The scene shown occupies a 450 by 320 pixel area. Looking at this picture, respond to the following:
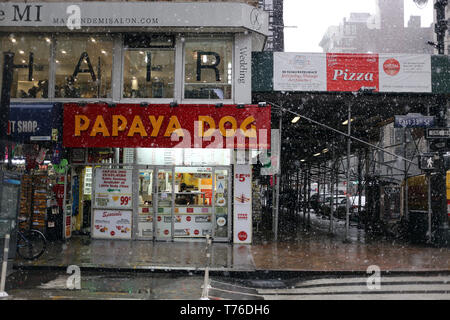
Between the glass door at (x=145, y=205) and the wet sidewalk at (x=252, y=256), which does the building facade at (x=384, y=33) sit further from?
the glass door at (x=145, y=205)

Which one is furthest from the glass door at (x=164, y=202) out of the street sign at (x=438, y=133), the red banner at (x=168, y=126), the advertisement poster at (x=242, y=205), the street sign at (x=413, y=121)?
the street sign at (x=438, y=133)

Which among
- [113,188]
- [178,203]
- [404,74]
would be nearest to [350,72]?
[404,74]

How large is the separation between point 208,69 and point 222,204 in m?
4.65

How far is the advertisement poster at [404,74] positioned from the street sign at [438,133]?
168 cm

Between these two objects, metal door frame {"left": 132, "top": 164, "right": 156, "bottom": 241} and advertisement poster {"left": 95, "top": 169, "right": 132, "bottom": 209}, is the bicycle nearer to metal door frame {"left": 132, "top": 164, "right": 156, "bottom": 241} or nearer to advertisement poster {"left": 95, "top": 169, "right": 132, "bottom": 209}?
advertisement poster {"left": 95, "top": 169, "right": 132, "bottom": 209}

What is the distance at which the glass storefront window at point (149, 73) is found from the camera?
1474 centimetres

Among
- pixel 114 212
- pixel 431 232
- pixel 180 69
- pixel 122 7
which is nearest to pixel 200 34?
pixel 180 69

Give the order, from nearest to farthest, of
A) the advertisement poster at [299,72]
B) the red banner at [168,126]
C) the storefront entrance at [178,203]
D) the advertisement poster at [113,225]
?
the red banner at [168,126]
the advertisement poster at [299,72]
the storefront entrance at [178,203]
the advertisement poster at [113,225]

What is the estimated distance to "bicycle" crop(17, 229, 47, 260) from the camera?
1096 cm

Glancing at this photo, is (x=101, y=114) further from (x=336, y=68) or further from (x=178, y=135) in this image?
(x=336, y=68)

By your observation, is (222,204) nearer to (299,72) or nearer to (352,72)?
(299,72)

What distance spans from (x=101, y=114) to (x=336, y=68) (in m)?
8.04

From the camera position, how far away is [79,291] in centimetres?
816

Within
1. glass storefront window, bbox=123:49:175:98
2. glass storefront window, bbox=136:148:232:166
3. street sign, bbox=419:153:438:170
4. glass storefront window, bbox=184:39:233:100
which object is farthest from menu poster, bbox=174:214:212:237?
street sign, bbox=419:153:438:170
